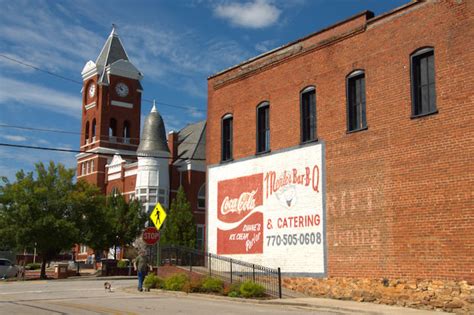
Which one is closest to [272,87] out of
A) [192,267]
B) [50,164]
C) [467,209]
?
[192,267]

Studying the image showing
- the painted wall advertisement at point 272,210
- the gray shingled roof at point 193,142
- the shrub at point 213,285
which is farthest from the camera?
the gray shingled roof at point 193,142

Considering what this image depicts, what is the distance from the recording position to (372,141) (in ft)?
68.4

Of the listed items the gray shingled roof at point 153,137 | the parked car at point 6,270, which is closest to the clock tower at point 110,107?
the gray shingled roof at point 153,137

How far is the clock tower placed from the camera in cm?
6825

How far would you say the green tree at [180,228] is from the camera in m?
50.3

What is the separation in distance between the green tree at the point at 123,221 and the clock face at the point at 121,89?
2198 cm

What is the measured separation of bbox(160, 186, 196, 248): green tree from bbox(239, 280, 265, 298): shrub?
2926 cm

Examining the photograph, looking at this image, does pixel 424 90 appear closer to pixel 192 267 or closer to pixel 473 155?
pixel 473 155

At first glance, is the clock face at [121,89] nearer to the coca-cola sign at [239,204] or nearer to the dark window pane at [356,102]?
the coca-cola sign at [239,204]

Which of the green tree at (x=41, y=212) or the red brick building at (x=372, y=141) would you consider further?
the green tree at (x=41, y=212)

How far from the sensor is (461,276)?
17516 mm

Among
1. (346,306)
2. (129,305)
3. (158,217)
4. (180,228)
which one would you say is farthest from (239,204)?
(180,228)

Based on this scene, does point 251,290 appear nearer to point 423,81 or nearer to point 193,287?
point 193,287

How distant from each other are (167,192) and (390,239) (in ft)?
135
